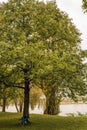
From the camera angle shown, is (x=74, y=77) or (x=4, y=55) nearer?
(x=4, y=55)

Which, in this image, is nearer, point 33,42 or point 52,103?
point 33,42

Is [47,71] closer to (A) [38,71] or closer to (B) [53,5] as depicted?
(A) [38,71]

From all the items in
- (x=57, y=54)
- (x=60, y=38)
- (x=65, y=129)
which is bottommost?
(x=65, y=129)

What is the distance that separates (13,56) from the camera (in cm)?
2642

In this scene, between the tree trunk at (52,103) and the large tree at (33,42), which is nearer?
the large tree at (33,42)

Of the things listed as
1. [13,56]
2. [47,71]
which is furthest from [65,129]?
[13,56]

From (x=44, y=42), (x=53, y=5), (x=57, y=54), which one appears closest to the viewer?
(x=57, y=54)

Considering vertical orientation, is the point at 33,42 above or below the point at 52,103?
above

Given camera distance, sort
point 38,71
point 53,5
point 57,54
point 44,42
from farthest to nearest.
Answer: point 53,5, point 44,42, point 57,54, point 38,71

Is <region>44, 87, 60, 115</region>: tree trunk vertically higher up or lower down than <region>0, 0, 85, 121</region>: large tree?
lower down

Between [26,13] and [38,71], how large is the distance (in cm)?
702

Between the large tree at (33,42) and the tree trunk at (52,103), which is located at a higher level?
the large tree at (33,42)

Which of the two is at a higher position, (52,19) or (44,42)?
(52,19)

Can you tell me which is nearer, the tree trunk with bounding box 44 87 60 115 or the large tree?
the large tree
